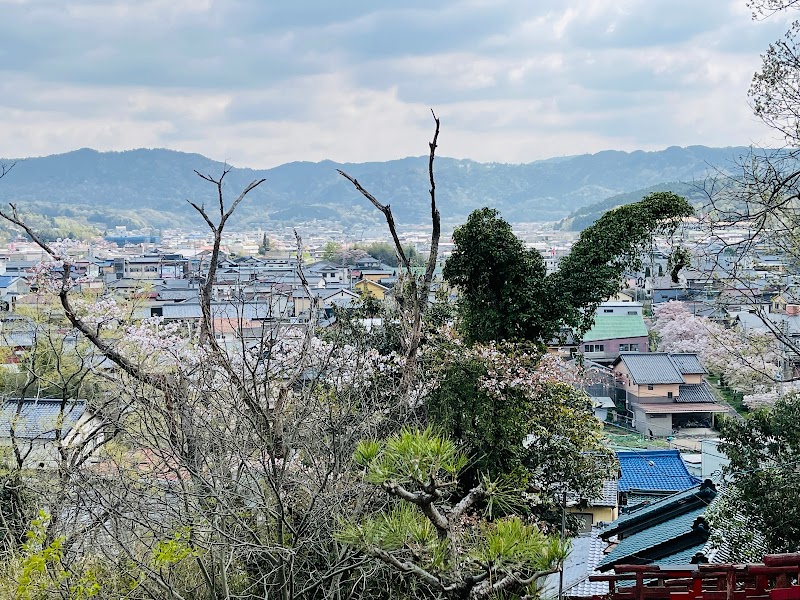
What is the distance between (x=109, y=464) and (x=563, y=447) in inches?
171

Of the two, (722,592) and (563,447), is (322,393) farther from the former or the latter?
(563,447)

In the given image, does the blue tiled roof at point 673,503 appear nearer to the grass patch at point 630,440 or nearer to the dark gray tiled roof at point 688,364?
the grass patch at point 630,440

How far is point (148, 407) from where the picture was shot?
415 centimetres

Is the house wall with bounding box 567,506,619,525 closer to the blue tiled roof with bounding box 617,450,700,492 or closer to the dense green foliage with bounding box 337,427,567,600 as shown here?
the blue tiled roof with bounding box 617,450,700,492

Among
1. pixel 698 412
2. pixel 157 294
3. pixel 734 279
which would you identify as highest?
pixel 734 279

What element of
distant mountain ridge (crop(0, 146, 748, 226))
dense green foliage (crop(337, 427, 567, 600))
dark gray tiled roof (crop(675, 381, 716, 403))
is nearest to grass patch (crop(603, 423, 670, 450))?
dark gray tiled roof (crop(675, 381, 716, 403))

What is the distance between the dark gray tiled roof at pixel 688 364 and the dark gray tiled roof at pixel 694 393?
0.37 metres

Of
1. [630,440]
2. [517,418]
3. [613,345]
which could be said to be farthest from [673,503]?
[613,345]

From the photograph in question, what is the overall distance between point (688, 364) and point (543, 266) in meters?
15.9

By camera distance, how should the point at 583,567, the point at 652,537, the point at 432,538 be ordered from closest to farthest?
the point at 432,538, the point at 652,537, the point at 583,567

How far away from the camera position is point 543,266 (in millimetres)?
7617

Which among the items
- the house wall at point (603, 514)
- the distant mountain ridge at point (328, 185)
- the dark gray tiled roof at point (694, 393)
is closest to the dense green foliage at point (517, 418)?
the house wall at point (603, 514)

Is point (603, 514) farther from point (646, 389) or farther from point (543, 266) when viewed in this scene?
point (646, 389)

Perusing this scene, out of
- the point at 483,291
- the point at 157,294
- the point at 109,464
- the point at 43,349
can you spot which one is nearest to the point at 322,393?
the point at 109,464
